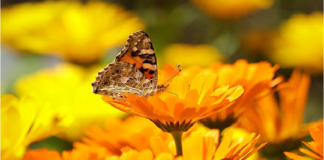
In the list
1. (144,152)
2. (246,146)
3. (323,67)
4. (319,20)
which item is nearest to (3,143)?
(144,152)

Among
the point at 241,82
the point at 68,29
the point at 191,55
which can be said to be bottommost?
the point at 241,82

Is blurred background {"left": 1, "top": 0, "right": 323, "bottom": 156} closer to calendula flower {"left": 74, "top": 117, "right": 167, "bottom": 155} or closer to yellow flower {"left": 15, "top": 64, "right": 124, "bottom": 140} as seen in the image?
yellow flower {"left": 15, "top": 64, "right": 124, "bottom": 140}

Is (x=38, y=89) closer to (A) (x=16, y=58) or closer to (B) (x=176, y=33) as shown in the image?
(A) (x=16, y=58)

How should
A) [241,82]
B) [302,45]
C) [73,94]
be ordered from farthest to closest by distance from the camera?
[302,45]
[73,94]
[241,82]

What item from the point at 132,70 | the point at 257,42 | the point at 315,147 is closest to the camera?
the point at 315,147

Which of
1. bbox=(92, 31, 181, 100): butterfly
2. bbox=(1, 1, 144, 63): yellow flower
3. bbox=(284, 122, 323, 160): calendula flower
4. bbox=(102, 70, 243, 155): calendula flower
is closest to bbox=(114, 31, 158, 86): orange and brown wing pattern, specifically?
bbox=(92, 31, 181, 100): butterfly

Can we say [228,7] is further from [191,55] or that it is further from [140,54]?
[140,54]

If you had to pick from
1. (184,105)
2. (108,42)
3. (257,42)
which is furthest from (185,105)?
(257,42)

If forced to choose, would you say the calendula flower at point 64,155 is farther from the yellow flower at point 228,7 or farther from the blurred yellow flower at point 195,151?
the yellow flower at point 228,7
